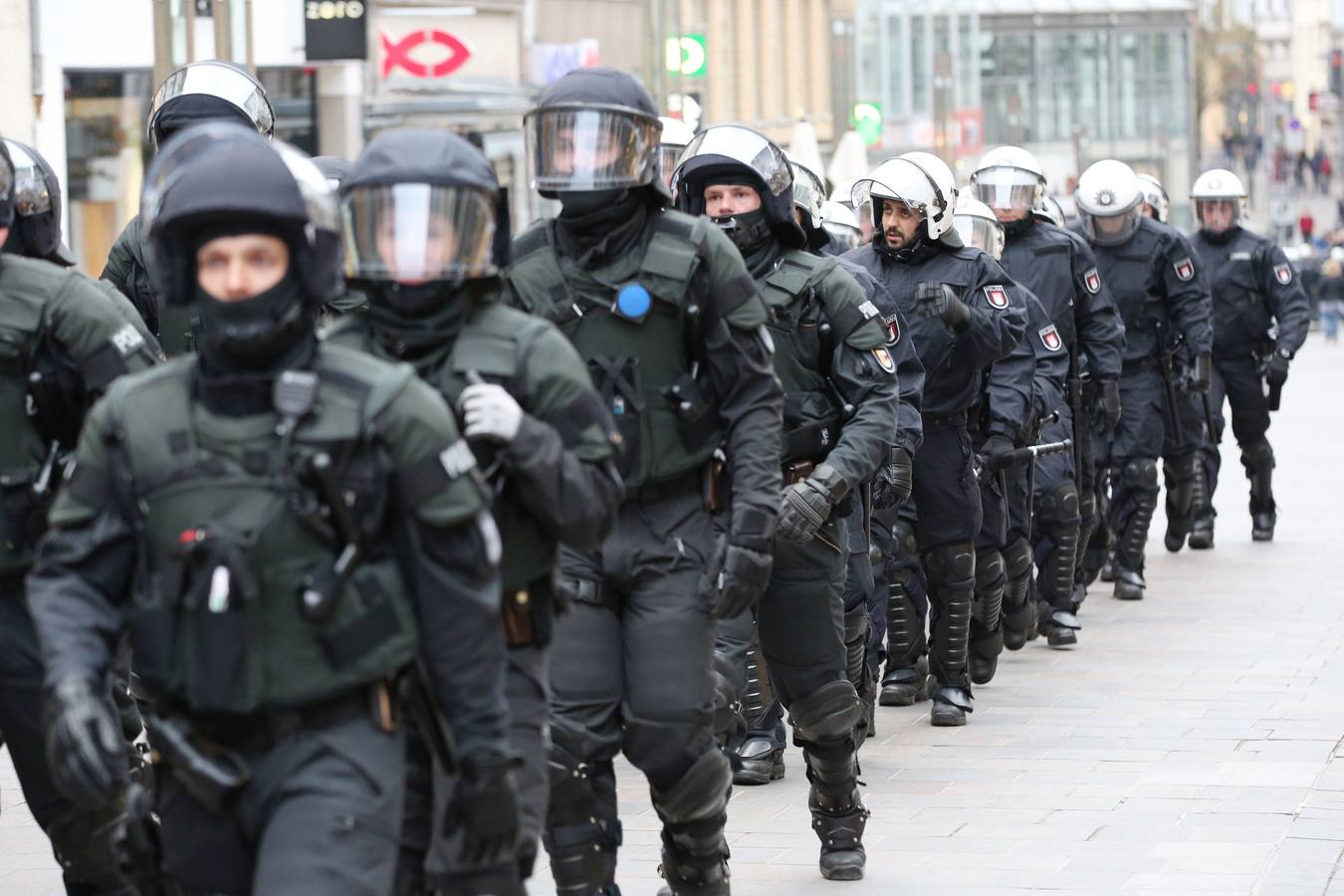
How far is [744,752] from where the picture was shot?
29.6 ft

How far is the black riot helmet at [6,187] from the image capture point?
19.8ft

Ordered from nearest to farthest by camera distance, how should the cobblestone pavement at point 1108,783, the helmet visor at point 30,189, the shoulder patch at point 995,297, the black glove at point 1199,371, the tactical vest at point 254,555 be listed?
1. the tactical vest at point 254,555
2. the helmet visor at point 30,189
3. the cobblestone pavement at point 1108,783
4. the shoulder patch at point 995,297
5. the black glove at point 1199,371

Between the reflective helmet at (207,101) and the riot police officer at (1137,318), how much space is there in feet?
22.7

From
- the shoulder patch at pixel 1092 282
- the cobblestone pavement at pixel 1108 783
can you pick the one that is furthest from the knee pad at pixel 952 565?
the shoulder patch at pixel 1092 282

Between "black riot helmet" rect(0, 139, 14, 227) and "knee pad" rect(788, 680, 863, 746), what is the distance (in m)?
2.40

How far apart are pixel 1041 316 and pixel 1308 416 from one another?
17.5 m

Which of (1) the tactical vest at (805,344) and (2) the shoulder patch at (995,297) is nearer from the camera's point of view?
(1) the tactical vest at (805,344)

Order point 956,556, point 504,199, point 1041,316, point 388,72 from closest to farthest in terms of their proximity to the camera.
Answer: point 504,199, point 956,556, point 1041,316, point 388,72

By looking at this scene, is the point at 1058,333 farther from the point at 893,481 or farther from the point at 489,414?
the point at 489,414

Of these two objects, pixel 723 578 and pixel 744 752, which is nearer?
pixel 723 578

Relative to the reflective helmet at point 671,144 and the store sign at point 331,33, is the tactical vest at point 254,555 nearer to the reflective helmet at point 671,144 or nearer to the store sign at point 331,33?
the reflective helmet at point 671,144

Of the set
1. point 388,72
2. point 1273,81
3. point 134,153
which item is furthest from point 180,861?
point 1273,81

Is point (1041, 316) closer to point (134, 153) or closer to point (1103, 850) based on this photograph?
point (1103, 850)

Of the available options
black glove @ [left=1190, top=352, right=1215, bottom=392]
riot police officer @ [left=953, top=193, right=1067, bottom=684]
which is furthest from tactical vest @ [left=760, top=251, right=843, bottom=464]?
black glove @ [left=1190, top=352, right=1215, bottom=392]
